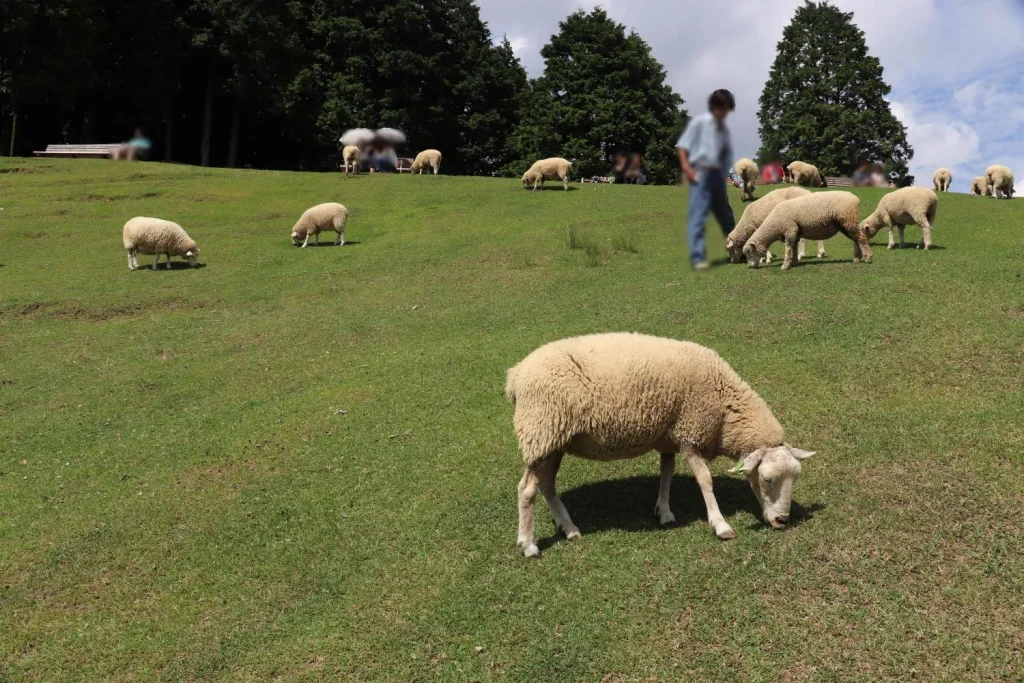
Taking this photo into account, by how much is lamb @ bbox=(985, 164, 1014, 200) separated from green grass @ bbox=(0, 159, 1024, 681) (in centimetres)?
1479

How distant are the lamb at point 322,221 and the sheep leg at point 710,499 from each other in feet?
73.6

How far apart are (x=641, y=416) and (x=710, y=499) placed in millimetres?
1283

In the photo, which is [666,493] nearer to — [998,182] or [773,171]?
[773,171]

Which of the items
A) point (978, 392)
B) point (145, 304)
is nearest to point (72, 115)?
point (145, 304)

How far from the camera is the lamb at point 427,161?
4566 cm

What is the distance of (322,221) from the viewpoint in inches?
1136

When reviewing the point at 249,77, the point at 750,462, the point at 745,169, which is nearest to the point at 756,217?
the point at 750,462

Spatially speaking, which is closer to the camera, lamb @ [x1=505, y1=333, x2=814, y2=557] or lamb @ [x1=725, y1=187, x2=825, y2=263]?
lamb @ [x1=505, y1=333, x2=814, y2=557]

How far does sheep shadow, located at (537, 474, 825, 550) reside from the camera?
9.00 meters

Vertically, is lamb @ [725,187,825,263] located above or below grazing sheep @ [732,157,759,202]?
above

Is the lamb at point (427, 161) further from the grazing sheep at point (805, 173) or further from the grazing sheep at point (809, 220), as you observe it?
the grazing sheep at point (805, 173)

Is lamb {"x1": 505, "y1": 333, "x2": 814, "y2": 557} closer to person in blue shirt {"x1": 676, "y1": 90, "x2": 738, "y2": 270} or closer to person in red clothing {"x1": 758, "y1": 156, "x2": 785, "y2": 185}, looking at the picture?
person in red clothing {"x1": 758, "y1": 156, "x2": 785, "y2": 185}

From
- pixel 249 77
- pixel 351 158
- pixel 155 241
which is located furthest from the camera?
pixel 249 77

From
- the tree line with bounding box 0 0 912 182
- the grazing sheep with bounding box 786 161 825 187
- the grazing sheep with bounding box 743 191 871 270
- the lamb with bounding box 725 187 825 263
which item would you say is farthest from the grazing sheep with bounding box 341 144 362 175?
the grazing sheep with bounding box 786 161 825 187
